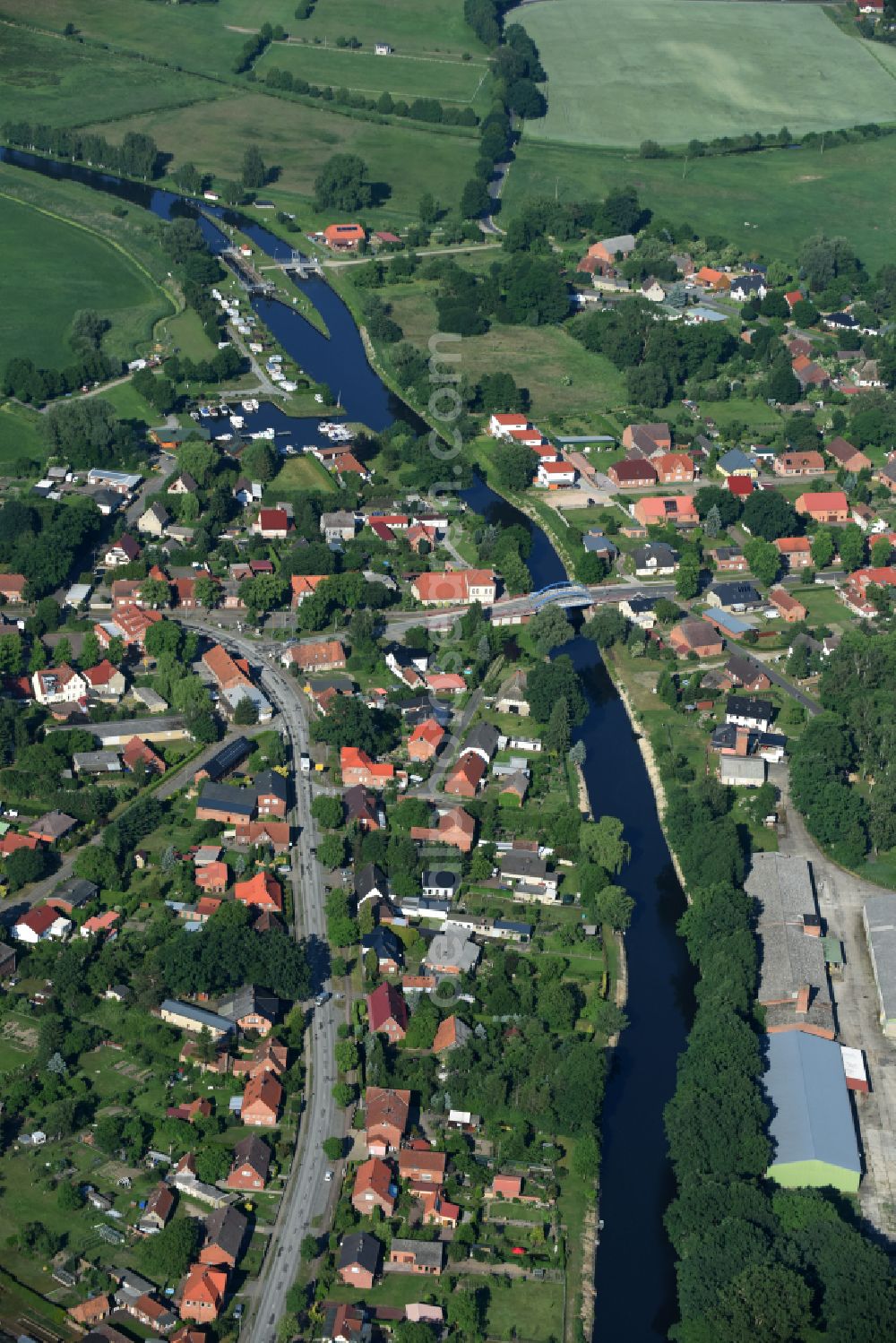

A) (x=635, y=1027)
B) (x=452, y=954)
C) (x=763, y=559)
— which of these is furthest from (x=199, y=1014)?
(x=763, y=559)

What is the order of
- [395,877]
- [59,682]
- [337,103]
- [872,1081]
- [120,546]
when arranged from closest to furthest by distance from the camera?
[872,1081] → [395,877] → [59,682] → [120,546] → [337,103]

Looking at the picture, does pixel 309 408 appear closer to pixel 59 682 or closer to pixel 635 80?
pixel 59 682

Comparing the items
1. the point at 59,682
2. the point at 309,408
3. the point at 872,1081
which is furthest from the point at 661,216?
the point at 872,1081

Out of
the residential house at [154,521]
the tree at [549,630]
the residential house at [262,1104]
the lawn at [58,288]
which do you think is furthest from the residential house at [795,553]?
the residential house at [262,1104]

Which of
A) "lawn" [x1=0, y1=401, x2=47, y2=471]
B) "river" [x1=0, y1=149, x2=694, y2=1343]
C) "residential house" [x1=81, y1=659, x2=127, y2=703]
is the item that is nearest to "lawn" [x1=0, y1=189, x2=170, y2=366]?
"lawn" [x1=0, y1=401, x2=47, y2=471]

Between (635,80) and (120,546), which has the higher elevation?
(635,80)

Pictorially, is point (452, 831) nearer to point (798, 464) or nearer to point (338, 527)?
point (338, 527)
